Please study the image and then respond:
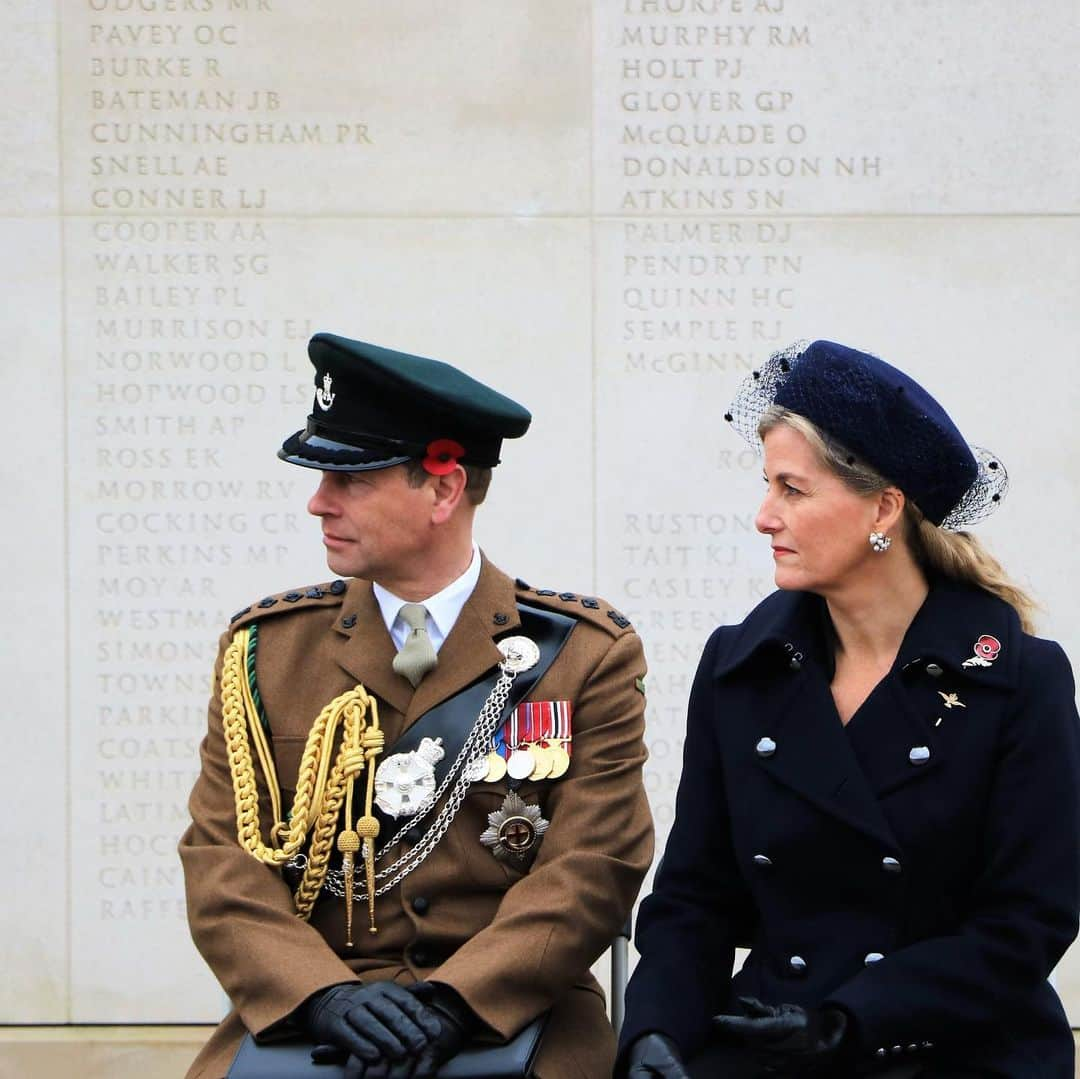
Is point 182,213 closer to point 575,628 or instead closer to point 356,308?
point 356,308

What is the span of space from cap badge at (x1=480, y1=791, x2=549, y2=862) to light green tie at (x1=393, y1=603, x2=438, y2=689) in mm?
301

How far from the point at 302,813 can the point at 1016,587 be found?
1401 millimetres

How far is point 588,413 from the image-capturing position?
5.45m

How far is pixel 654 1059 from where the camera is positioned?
2.88 m

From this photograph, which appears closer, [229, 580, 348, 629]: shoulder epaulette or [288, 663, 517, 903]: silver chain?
[288, 663, 517, 903]: silver chain

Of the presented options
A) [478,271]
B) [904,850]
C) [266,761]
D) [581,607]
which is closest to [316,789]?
[266,761]

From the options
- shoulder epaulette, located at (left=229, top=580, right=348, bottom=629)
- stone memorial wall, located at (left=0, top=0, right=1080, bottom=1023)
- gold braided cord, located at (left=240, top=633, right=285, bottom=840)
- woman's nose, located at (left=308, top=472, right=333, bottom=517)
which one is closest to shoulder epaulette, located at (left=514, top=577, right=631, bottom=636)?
shoulder epaulette, located at (left=229, top=580, right=348, bottom=629)

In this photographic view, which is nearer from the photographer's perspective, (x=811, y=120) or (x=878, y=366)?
(x=878, y=366)

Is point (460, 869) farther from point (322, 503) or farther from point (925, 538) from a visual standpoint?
point (925, 538)

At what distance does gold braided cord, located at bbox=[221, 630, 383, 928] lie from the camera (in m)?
3.26

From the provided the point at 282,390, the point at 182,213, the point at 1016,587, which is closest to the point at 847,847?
the point at 1016,587

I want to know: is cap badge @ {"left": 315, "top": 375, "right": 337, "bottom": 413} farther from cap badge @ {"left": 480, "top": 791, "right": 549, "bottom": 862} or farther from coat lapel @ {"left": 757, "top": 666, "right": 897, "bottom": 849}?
coat lapel @ {"left": 757, "top": 666, "right": 897, "bottom": 849}

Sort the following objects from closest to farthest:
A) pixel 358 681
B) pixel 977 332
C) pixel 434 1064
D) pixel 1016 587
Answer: pixel 434 1064 < pixel 1016 587 < pixel 358 681 < pixel 977 332

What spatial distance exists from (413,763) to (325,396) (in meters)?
0.74
